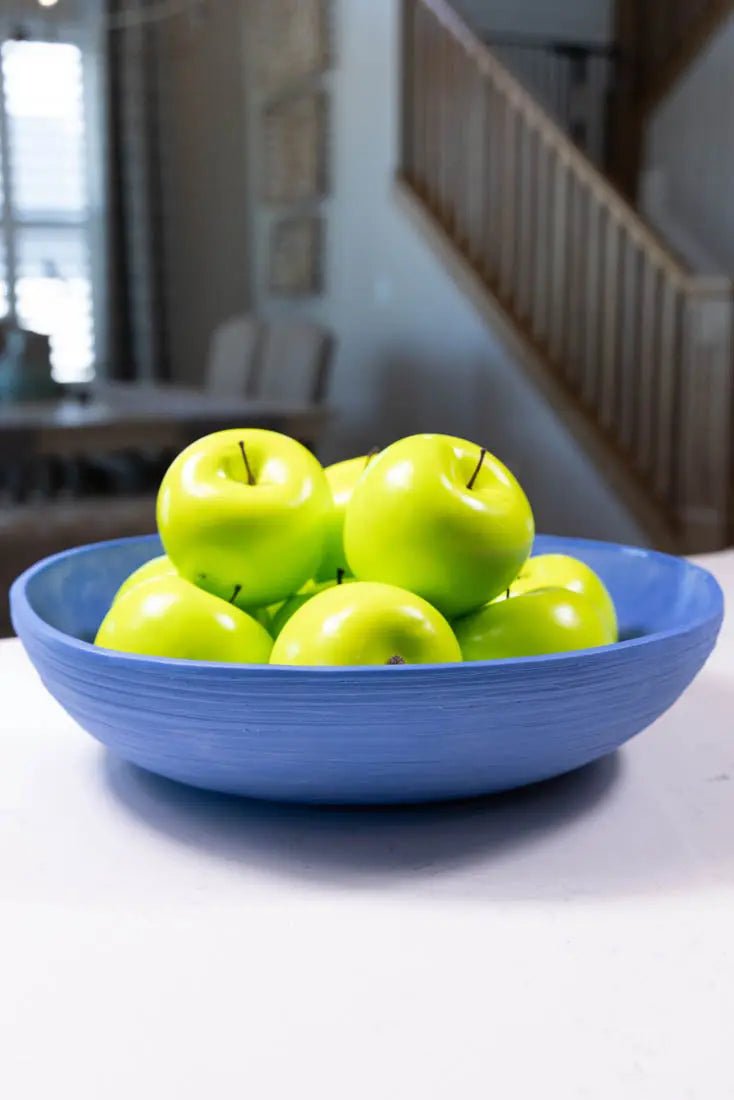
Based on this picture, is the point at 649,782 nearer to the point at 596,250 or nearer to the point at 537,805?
the point at 537,805

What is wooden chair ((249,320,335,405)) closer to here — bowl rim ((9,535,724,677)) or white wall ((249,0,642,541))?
white wall ((249,0,642,541))

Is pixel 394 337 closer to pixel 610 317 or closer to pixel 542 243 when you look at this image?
pixel 542 243

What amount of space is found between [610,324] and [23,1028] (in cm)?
401

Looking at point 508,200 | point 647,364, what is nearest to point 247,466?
point 647,364

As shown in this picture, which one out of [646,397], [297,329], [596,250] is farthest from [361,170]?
[646,397]

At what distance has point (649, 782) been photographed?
0.64 m

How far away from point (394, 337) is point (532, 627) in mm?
5191

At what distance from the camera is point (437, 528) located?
0.60m

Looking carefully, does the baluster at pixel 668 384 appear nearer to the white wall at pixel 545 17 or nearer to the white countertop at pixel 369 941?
the white wall at pixel 545 17

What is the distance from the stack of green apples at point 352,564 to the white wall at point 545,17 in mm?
6377

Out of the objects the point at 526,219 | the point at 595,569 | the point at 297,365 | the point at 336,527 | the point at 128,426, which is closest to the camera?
the point at 336,527

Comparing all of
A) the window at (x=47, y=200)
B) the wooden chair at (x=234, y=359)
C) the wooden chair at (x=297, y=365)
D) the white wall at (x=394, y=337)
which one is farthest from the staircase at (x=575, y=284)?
the window at (x=47, y=200)

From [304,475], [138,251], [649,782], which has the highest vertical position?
[304,475]

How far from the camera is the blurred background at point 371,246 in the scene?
391 cm
